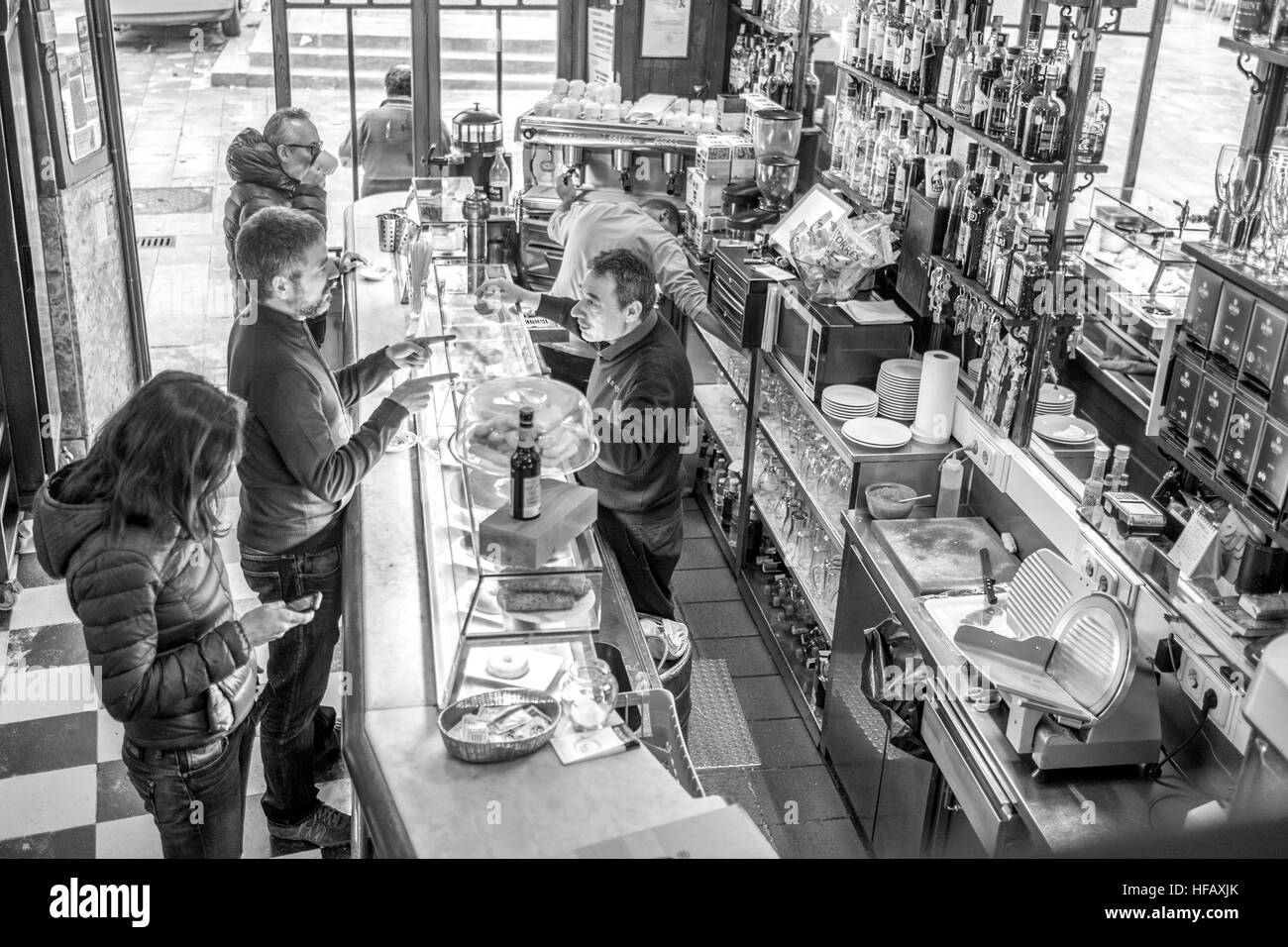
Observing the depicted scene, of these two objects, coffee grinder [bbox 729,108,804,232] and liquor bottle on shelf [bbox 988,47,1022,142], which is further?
coffee grinder [bbox 729,108,804,232]

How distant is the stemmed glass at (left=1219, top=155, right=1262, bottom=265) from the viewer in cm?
304

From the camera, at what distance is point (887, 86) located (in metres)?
4.79

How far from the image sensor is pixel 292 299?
3.19 m

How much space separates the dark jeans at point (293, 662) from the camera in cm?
350

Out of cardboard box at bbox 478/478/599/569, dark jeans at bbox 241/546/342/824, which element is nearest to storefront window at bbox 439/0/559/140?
dark jeans at bbox 241/546/342/824

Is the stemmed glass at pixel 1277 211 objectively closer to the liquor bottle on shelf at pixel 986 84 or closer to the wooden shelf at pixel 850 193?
the liquor bottle on shelf at pixel 986 84

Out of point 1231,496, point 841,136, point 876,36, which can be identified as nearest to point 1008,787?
point 1231,496

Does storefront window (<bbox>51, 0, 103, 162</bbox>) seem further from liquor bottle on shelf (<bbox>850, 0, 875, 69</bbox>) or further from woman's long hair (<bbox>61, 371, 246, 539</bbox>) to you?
woman's long hair (<bbox>61, 371, 246, 539</bbox>)

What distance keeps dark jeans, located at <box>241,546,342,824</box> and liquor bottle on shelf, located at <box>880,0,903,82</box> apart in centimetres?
288

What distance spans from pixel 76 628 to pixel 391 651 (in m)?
2.71

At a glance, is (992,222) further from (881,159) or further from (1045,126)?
(881,159)

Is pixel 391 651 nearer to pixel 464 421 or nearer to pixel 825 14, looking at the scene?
pixel 464 421

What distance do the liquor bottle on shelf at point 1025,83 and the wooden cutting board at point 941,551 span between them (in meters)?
1.22

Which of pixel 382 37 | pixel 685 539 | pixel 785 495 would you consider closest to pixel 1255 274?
pixel 785 495
